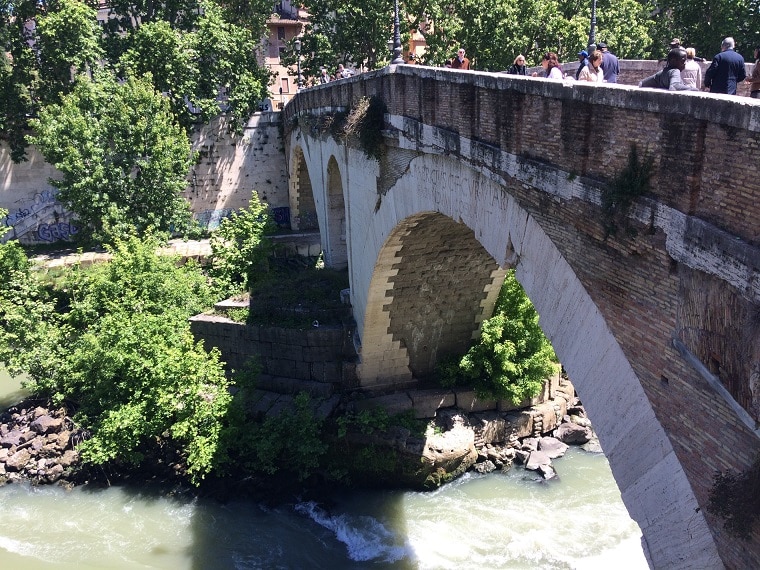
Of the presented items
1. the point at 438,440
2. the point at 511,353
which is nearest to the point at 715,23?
the point at 511,353

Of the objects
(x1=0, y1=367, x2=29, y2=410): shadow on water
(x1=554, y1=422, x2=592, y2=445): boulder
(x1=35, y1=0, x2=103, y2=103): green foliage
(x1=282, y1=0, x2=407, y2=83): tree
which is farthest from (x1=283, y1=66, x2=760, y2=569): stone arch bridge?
(x1=35, y1=0, x2=103, y2=103): green foliage

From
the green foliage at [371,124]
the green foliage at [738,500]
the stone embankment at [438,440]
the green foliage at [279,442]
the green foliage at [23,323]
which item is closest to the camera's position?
the green foliage at [738,500]

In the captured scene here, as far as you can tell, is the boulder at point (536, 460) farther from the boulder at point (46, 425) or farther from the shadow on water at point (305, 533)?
the boulder at point (46, 425)

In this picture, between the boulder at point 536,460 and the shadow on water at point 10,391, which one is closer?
the boulder at point 536,460

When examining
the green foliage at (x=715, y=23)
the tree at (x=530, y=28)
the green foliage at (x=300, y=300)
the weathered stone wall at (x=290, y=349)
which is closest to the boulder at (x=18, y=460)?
the weathered stone wall at (x=290, y=349)

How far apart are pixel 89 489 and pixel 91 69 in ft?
46.6

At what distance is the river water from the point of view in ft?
38.0

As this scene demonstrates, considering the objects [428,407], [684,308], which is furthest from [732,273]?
[428,407]

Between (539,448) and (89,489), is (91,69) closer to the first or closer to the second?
(89,489)

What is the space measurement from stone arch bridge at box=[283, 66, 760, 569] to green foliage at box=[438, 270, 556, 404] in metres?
5.44

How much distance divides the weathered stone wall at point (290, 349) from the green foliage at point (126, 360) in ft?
3.67

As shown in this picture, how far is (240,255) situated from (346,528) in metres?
8.94

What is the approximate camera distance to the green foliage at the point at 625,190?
4.63 meters

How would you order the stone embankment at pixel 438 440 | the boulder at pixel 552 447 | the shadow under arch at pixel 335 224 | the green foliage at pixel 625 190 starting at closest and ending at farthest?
the green foliage at pixel 625 190 < the stone embankment at pixel 438 440 < the boulder at pixel 552 447 < the shadow under arch at pixel 335 224
